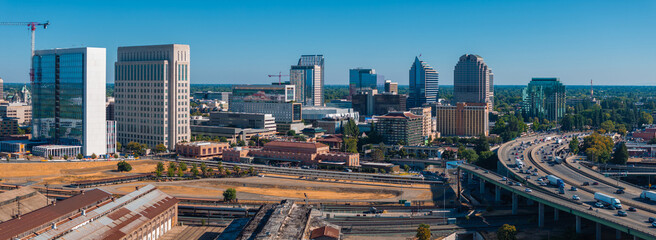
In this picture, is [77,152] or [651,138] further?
[651,138]

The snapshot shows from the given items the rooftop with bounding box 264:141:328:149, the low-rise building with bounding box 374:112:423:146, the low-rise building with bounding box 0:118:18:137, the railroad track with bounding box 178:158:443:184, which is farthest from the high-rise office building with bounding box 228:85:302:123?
the railroad track with bounding box 178:158:443:184

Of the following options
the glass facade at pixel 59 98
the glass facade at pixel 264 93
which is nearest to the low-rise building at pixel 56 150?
the glass facade at pixel 59 98

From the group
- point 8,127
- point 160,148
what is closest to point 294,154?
point 160,148

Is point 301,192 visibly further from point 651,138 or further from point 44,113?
point 651,138

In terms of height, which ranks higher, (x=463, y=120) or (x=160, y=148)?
(x=463, y=120)

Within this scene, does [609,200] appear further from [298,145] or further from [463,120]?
[463,120]

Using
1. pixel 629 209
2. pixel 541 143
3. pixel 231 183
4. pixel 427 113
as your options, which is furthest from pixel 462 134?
pixel 629 209
